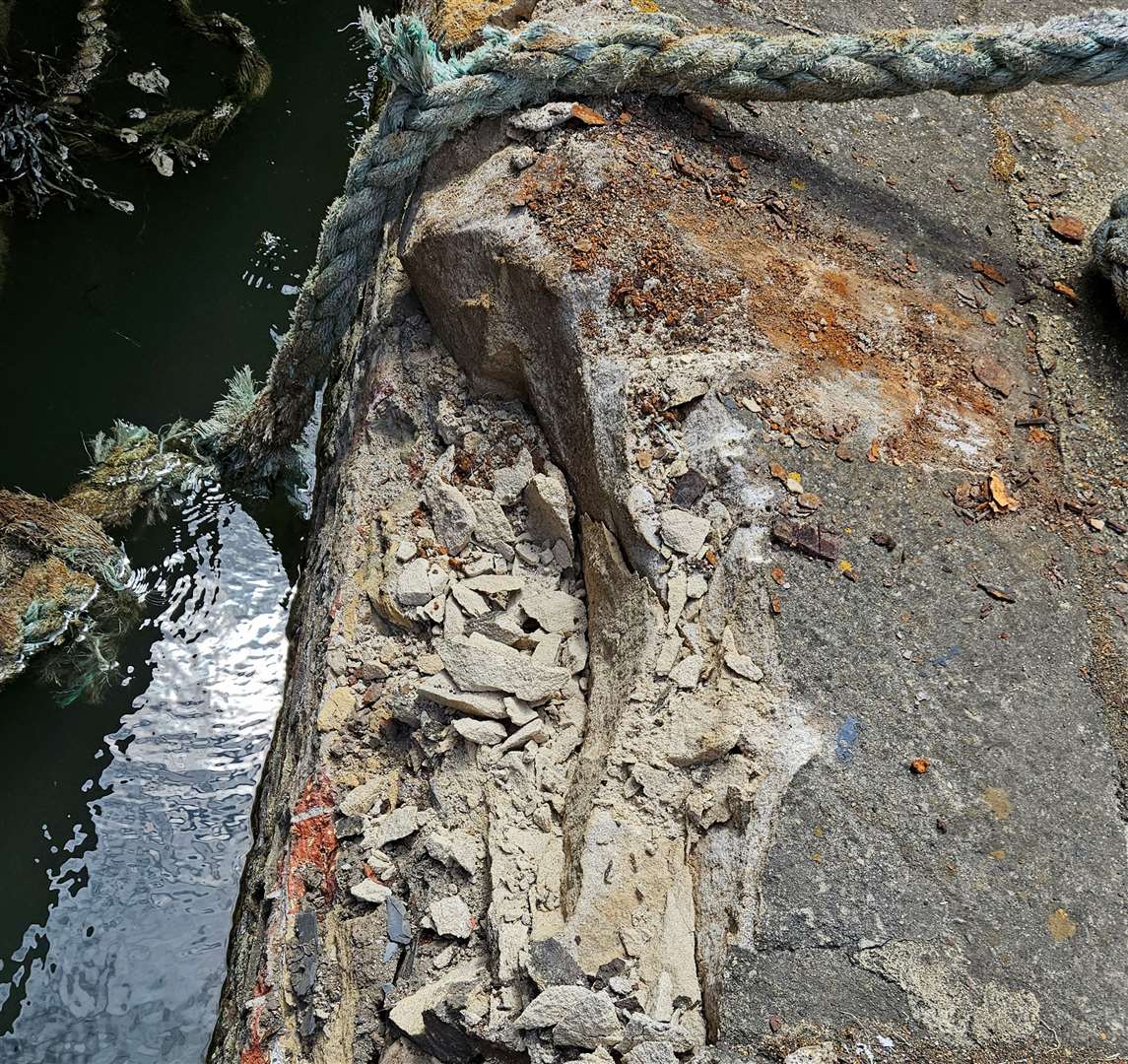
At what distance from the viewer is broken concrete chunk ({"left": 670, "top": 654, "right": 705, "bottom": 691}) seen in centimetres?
168

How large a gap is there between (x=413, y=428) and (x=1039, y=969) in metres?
1.55

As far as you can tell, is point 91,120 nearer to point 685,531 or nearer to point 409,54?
point 409,54

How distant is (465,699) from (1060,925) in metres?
1.00

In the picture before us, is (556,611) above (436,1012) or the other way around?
above

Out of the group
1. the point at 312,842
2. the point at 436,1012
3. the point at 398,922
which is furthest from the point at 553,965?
the point at 312,842

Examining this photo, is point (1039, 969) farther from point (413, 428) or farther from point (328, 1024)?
point (413, 428)

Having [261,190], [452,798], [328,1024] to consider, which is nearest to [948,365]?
[452,798]

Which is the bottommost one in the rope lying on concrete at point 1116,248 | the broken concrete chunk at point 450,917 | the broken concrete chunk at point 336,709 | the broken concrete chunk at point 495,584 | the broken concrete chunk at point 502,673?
the broken concrete chunk at point 450,917

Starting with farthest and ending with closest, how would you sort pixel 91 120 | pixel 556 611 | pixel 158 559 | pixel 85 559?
pixel 91 120 → pixel 158 559 → pixel 85 559 → pixel 556 611

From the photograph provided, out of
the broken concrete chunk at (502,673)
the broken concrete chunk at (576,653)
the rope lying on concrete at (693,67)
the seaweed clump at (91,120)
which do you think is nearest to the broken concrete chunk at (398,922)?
the broken concrete chunk at (502,673)

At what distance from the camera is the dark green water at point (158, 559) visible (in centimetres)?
208

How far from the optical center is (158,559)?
2658 millimetres

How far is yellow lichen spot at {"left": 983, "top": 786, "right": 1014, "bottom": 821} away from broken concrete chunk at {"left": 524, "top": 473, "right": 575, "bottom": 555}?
33.7 inches

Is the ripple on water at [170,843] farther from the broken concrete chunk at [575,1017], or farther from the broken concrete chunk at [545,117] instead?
the broken concrete chunk at [545,117]
